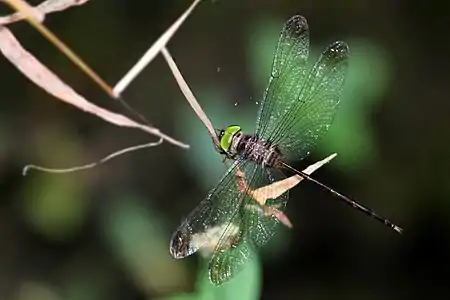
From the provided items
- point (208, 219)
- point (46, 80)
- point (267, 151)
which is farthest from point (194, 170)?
point (46, 80)

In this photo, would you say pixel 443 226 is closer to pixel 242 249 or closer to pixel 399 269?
pixel 399 269

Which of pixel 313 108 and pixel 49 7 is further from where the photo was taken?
pixel 313 108

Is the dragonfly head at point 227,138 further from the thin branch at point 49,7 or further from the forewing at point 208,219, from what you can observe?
the thin branch at point 49,7

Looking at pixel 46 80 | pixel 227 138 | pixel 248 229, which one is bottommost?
pixel 248 229

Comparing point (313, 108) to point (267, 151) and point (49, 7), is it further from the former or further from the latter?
point (49, 7)

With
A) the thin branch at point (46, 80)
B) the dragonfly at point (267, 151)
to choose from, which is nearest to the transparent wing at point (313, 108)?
the dragonfly at point (267, 151)

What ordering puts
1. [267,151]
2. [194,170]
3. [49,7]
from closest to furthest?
1. [49,7]
2. [267,151]
3. [194,170]
